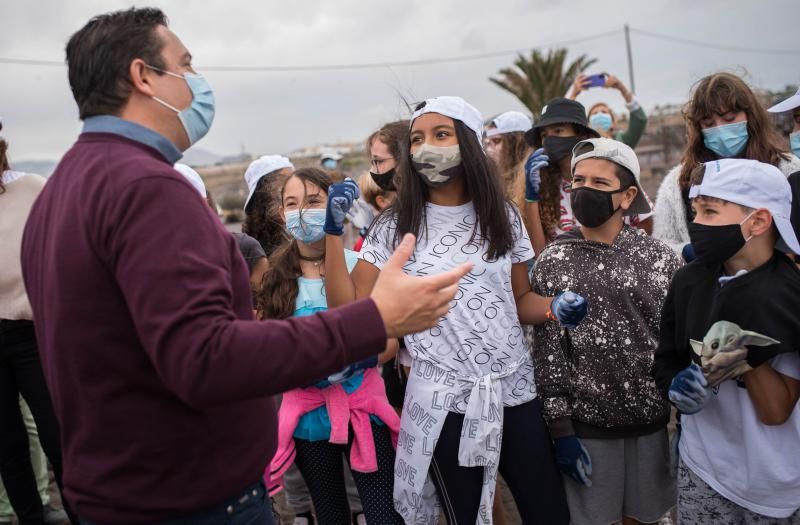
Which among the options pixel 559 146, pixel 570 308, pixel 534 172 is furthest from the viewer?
pixel 559 146

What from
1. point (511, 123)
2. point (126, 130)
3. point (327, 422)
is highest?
point (126, 130)

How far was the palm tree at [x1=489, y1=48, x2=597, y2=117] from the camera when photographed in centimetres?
2103

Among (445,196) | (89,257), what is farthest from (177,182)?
(445,196)

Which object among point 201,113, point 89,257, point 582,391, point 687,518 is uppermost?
point 201,113

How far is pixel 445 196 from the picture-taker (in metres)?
2.56

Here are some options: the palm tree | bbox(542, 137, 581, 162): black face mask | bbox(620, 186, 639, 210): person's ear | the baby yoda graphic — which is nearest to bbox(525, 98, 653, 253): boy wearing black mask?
bbox(542, 137, 581, 162): black face mask

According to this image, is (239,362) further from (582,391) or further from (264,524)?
(582,391)

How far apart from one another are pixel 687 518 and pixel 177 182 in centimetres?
213

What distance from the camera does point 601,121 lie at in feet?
17.0

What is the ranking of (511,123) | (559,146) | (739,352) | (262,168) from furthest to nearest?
(511,123), (262,168), (559,146), (739,352)

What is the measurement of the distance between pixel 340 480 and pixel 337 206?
3.94ft

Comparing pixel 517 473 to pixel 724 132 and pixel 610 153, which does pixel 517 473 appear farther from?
pixel 724 132

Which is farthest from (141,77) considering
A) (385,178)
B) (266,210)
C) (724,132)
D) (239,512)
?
(724,132)

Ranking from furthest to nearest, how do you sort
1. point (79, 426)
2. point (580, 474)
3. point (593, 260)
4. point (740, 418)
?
point (593, 260), point (580, 474), point (740, 418), point (79, 426)
